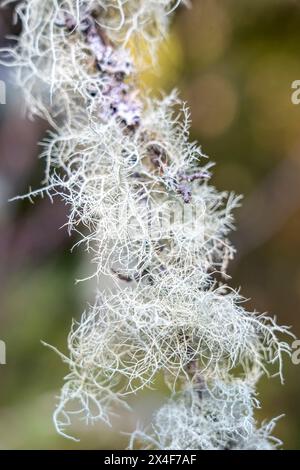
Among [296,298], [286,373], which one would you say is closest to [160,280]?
[286,373]

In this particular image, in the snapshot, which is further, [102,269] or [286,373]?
[286,373]

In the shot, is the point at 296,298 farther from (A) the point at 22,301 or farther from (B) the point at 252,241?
(A) the point at 22,301

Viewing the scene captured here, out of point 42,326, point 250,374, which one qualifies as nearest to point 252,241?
point 42,326

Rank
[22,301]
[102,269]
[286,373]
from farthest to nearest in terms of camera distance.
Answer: [22,301], [286,373], [102,269]

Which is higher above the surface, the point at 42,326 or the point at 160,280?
the point at 42,326

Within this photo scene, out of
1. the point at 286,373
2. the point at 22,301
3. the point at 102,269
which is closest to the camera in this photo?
the point at 102,269
